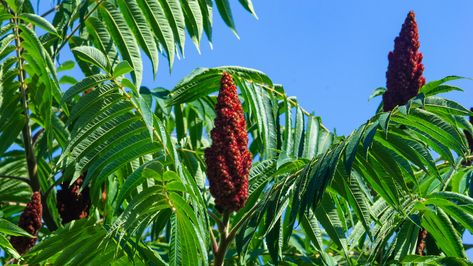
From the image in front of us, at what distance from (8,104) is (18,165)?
111cm

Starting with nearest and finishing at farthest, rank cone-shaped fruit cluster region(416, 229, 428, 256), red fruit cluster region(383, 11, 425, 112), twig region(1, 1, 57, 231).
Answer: cone-shaped fruit cluster region(416, 229, 428, 256)
twig region(1, 1, 57, 231)
red fruit cluster region(383, 11, 425, 112)

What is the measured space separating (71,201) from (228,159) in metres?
1.38

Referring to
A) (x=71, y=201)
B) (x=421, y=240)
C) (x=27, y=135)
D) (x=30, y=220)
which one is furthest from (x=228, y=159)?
(x=27, y=135)

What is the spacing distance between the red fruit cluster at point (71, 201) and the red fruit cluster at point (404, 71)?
171 cm

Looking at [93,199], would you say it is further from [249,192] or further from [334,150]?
[334,150]

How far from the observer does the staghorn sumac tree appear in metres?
4.25

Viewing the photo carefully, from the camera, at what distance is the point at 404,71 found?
599 cm

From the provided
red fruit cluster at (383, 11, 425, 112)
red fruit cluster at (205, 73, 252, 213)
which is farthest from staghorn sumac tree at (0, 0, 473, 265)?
red fruit cluster at (383, 11, 425, 112)

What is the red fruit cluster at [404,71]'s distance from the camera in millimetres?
5926

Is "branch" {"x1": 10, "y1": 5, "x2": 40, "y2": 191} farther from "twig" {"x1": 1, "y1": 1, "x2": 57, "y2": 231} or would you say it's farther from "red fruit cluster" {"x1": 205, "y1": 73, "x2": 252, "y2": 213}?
"red fruit cluster" {"x1": 205, "y1": 73, "x2": 252, "y2": 213}

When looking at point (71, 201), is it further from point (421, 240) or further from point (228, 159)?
point (421, 240)

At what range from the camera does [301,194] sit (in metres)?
4.26

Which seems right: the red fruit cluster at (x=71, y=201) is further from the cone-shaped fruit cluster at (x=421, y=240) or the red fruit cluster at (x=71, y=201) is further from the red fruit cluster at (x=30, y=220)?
the cone-shaped fruit cluster at (x=421, y=240)

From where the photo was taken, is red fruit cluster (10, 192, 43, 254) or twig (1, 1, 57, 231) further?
twig (1, 1, 57, 231)
